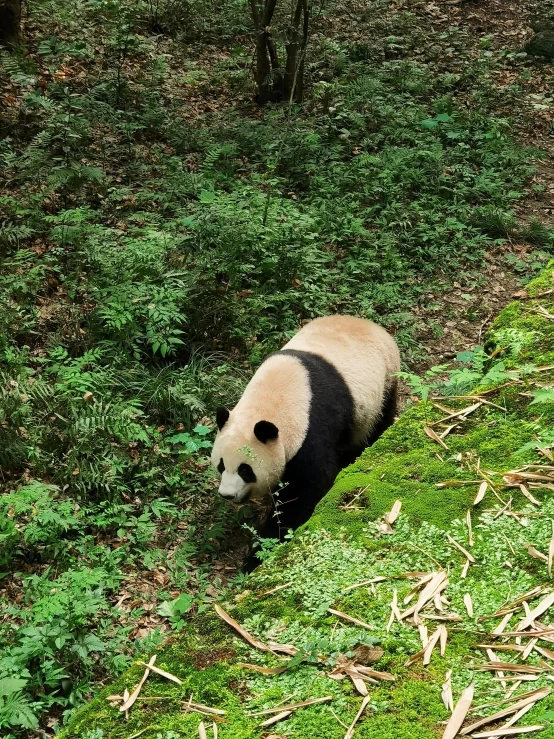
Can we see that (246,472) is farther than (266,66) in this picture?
No

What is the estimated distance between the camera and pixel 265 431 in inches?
208

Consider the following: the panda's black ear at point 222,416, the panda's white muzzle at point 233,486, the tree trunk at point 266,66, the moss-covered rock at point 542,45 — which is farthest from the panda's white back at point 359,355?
the moss-covered rock at point 542,45

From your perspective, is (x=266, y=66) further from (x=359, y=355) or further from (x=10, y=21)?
(x=359, y=355)

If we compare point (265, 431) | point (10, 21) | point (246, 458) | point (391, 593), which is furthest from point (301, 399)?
point (10, 21)

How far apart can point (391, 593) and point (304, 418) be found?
10.7ft

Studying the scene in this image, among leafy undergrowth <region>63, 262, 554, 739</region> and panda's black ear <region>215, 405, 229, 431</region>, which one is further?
panda's black ear <region>215, 405, 229, 431</region>

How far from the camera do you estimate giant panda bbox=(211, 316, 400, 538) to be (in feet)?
17.9

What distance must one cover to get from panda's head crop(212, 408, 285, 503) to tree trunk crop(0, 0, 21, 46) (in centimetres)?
986

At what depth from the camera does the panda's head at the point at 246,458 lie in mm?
5379

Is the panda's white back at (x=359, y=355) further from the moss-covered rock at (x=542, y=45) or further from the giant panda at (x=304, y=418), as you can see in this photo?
the moss-covered rock at (x=542, y=45)

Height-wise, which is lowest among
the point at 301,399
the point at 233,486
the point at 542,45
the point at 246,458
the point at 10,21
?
the point at 233,486

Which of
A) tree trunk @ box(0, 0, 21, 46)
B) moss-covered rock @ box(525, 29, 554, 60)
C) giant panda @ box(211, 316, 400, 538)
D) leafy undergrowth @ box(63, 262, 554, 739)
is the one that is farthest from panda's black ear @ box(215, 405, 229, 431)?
moss-covered rock @ box(525, 29, 554, 60)

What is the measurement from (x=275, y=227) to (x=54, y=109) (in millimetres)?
4760

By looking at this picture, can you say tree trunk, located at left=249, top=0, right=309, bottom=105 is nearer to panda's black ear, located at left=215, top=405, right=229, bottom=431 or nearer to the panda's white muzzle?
panda's black ear, located at left=215, top=405, right=229, bottom=431
